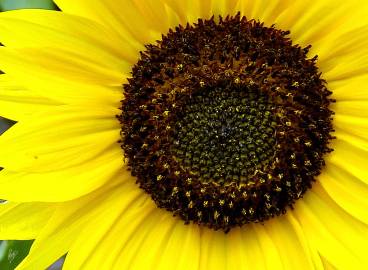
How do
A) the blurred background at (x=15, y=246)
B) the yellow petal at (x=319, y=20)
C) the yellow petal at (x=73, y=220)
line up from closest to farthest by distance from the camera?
the yellow petal at (x=319, y=20) → the yellow petal at (x=73, y=220) → the blurred background at (x=15, y=246)

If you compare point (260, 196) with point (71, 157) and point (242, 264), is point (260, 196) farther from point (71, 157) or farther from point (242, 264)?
point (71, 157)

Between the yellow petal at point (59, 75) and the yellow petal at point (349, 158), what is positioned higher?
the yellow petal at point (59, 75)

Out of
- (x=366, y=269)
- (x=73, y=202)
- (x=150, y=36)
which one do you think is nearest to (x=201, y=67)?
(x=150, y=36)

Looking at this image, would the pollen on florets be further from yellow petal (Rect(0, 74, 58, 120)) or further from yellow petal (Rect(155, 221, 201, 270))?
yellow petal (Rect(0, 74, 58, 120))

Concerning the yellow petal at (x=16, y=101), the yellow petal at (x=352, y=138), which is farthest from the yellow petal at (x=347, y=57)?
the yellow petal at (x=16, y=101)

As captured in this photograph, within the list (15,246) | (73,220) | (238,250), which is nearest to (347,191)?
(238,250)

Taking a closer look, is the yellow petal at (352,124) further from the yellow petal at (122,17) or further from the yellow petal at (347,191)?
the yellow petal at (122,17)

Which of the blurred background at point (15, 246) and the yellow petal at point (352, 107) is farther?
the blurred background at point (15, 246)
